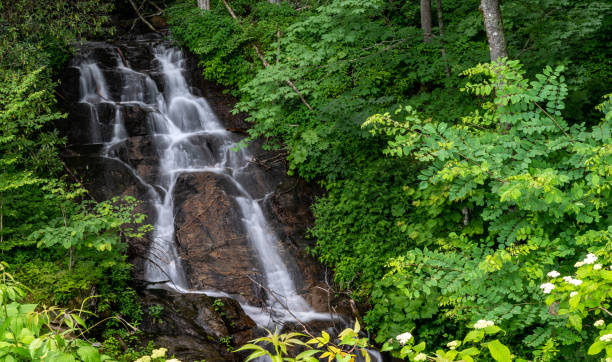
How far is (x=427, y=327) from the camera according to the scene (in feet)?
19.5

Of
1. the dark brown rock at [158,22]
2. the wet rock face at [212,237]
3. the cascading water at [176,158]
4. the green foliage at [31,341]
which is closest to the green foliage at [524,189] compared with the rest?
the cascading water at [176,158]

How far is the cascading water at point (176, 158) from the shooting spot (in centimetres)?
721

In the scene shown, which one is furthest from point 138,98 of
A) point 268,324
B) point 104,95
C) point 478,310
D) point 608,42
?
point 608,42

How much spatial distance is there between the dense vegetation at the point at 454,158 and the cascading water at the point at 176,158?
87 centimetres

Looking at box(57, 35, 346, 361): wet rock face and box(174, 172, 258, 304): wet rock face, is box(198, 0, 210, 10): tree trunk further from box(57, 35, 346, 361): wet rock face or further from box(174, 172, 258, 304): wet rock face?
box(174, 172, 258, 304): wet rock face

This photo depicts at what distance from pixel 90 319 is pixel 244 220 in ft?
11.4

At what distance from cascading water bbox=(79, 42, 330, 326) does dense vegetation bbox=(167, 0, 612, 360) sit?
870mm

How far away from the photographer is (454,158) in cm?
395

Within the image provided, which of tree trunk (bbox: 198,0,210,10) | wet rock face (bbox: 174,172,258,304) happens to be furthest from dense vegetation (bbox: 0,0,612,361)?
tree trunk (bbox: 198,0,210,10)

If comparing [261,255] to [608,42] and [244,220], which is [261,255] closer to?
[244,220]

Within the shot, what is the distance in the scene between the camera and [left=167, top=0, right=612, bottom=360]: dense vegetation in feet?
12.3

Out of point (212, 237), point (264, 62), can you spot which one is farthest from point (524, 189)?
point (264, 62)

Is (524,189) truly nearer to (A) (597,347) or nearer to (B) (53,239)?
(A) (597,347)

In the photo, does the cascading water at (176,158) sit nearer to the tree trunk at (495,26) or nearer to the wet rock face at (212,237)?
the wet rock face at (212,237)
